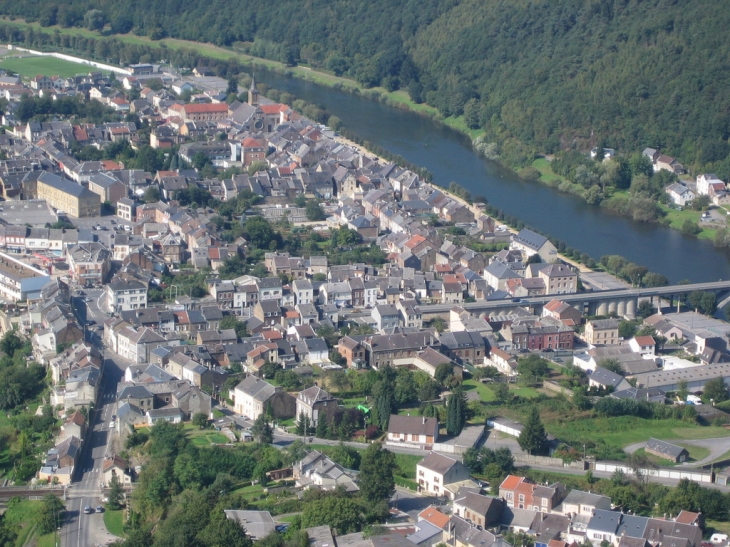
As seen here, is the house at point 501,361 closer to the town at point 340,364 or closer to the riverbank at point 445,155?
the town at point 340,364

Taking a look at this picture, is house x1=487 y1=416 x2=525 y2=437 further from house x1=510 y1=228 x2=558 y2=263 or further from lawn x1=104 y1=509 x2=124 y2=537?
house x1=510 y1=228 x2=558 y2=263

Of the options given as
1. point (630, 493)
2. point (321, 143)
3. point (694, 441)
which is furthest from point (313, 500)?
point (321, 143)

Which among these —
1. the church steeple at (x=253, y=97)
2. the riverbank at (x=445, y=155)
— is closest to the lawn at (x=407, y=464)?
the riverbank at (x=445, y=155)

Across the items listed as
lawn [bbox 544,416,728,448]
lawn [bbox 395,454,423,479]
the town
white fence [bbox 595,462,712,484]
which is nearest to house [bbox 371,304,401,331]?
the town

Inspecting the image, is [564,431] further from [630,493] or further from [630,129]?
[630,129]

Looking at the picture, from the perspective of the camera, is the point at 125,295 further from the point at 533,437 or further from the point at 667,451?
the point at 667,451

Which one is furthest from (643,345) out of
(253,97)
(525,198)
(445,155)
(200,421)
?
(253,97)
